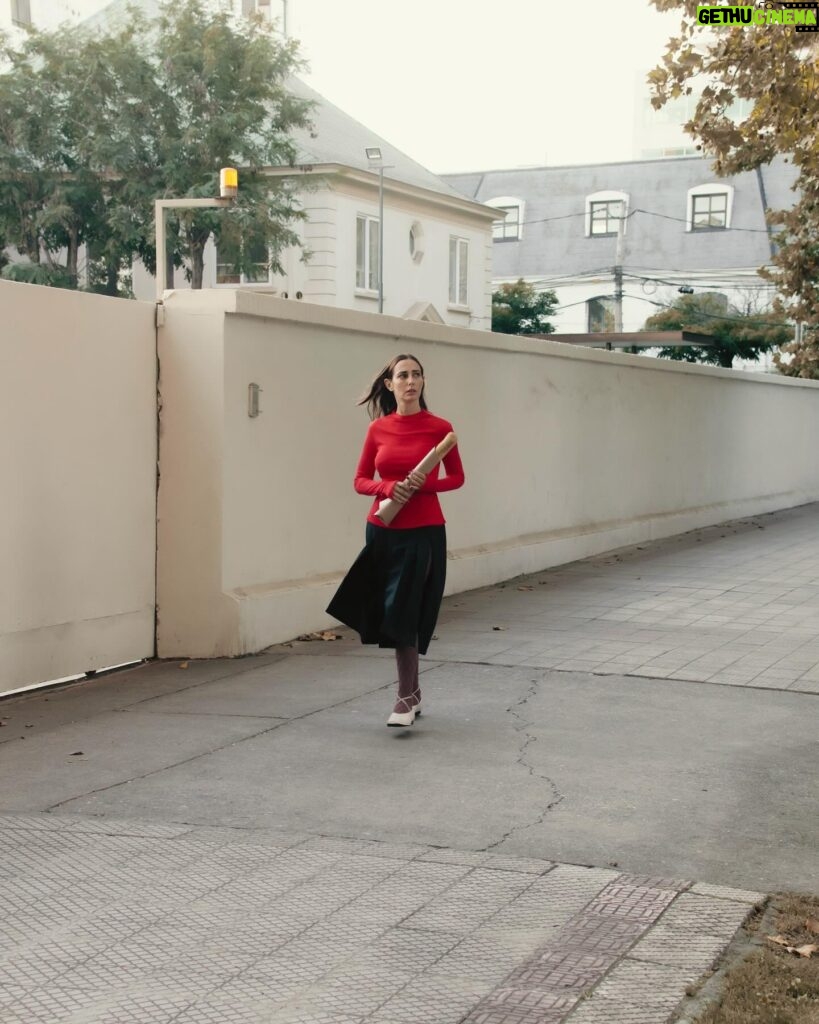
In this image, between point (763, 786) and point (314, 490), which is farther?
point (314, 490)

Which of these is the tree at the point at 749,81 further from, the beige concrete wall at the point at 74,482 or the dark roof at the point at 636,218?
the dark roof at the point at 636,218

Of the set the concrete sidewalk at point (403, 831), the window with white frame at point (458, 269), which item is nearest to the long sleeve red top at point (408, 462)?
the concrete sidewalk at point (403, 831)

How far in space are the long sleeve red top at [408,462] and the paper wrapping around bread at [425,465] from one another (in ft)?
0.20

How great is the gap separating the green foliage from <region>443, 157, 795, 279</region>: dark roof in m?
34.1

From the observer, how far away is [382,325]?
11.2m

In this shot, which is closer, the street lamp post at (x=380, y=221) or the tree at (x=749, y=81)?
the tree at (x=749, y=81)

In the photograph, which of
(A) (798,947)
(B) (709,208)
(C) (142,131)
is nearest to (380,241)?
(C) (142,131)

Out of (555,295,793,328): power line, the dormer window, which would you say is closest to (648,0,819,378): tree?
(555,295,793,328): power line

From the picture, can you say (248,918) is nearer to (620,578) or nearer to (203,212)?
(620,578)

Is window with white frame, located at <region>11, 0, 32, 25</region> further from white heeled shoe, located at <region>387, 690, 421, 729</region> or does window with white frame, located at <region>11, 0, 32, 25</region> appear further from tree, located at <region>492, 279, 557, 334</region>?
white heeled shoe, located at <region>387, 690, 421, 729</region>

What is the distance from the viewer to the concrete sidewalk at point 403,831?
408 cm

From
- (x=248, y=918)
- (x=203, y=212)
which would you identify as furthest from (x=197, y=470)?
(x=203, y=212)

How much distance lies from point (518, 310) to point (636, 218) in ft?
50.2

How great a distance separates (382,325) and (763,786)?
578cm
